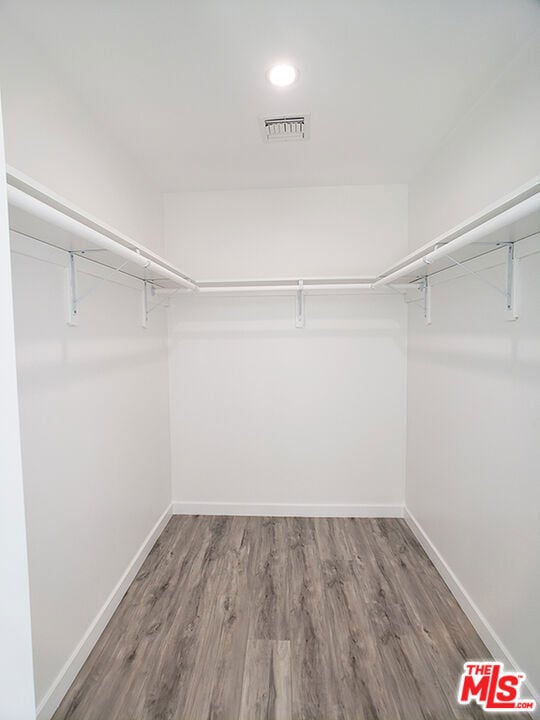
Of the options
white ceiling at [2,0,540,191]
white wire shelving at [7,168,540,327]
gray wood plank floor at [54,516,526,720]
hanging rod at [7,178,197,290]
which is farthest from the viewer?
gray wood plank floor at [54,516,526,720]

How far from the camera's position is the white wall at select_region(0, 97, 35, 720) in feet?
1.57

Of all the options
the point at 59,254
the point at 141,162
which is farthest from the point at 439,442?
the point at 141,162

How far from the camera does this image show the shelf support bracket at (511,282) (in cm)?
145

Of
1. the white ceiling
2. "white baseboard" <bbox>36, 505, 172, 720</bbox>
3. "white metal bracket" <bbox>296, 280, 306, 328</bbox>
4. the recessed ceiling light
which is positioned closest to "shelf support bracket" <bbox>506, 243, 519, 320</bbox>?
the white ceiling

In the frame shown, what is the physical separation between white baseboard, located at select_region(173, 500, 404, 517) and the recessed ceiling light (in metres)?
2.68

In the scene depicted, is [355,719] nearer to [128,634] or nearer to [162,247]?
[128,634]

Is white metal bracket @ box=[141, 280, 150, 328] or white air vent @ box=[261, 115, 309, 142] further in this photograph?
white metal bracket @ box=[141, 280, 150, 328]

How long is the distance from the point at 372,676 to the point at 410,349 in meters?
1.93

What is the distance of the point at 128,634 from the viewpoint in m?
1.69

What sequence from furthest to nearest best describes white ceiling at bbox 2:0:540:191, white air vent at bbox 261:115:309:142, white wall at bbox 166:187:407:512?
white wall at bbox 166:187:407:512, white air vent at bbox 261:115:309:142, white ceiling at bbox 2:0:540:191

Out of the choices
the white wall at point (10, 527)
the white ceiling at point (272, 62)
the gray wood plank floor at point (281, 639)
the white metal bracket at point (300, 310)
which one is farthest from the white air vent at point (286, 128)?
the gray wood plank floor at point (281, 639)

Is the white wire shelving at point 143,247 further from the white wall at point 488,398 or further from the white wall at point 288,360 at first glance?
the white wall at point 288,360

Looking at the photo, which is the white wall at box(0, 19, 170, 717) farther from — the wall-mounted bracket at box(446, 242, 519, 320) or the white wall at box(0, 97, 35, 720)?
the wall-mounted bracket at box(446, 242, 519, 320)

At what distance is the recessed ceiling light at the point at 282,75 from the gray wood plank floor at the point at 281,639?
8.25ft
